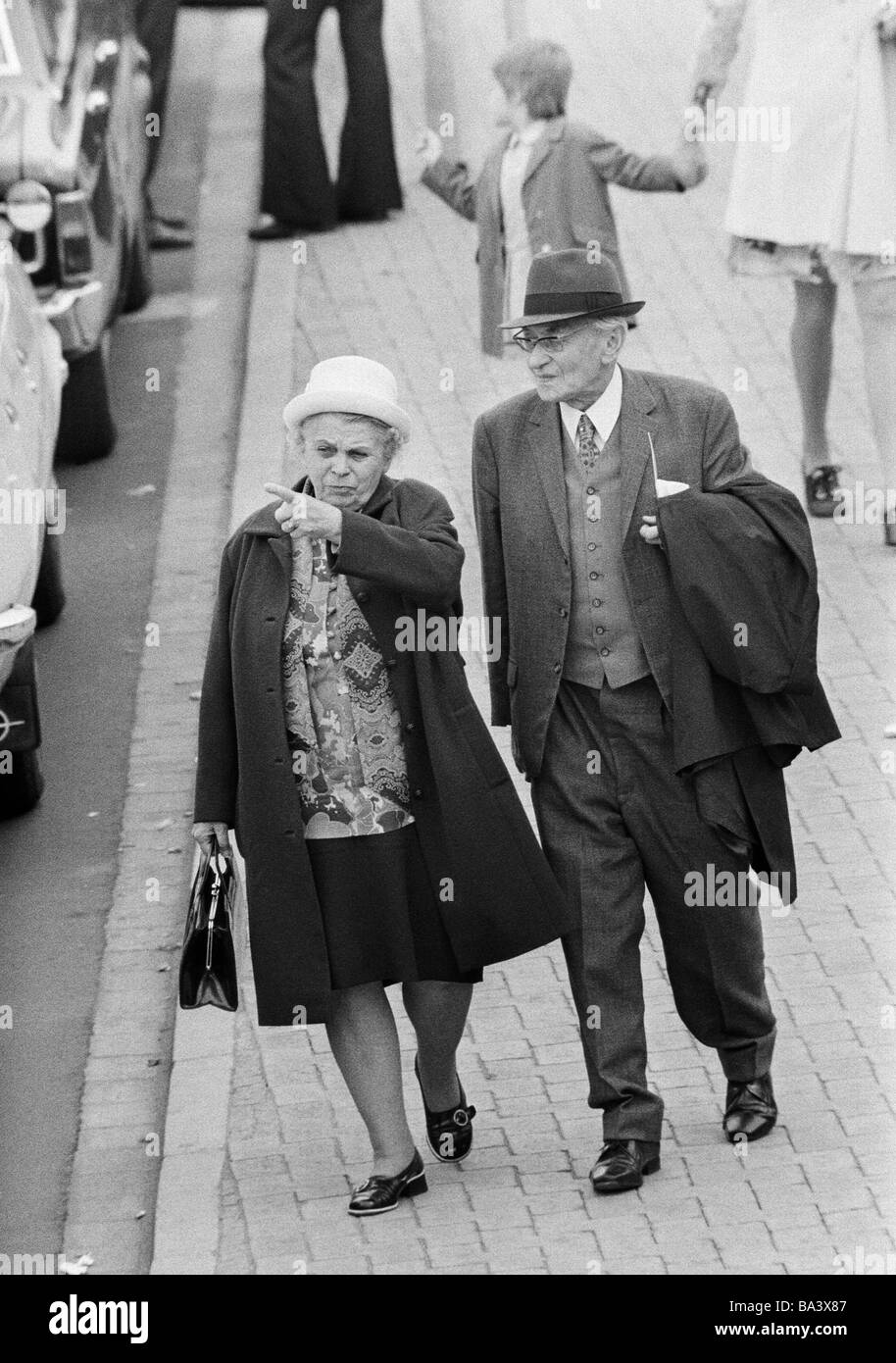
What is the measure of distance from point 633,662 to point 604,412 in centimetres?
55

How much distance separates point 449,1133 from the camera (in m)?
6.01

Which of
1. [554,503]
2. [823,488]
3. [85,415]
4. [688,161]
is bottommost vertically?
[85,415]

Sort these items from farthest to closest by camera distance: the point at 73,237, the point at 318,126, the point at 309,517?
the point at 318,126 → the point at 73,237 → the point at 309,517

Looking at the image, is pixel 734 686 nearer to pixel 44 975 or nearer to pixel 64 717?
pixel 44 975

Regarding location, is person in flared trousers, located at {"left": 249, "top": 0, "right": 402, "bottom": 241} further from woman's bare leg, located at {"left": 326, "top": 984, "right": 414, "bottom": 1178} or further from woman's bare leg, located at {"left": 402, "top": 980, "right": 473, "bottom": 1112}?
woman's bare leg, located at {"left": 326, "top": 984, "right": 414, "bottom": 1178}

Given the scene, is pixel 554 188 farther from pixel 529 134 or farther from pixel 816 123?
pixel 816 123

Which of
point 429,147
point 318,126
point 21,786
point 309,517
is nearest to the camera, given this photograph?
point 309,517

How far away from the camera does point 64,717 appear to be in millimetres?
9180

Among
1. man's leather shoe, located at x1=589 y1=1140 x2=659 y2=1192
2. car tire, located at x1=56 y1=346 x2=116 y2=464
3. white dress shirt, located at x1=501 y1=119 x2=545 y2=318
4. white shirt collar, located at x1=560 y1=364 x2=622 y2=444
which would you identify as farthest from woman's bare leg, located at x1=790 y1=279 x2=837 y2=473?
man's leather shoe, located at x1=589 y1=1140 x2=659 y2=1192

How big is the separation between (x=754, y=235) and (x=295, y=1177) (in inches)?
187

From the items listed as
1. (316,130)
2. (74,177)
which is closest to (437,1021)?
(74,177)

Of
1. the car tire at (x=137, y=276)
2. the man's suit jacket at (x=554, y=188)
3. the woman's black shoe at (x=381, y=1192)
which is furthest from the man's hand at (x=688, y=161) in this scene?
the car tire at (x=137, y=276)

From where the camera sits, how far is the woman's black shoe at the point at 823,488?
9.81 meters
